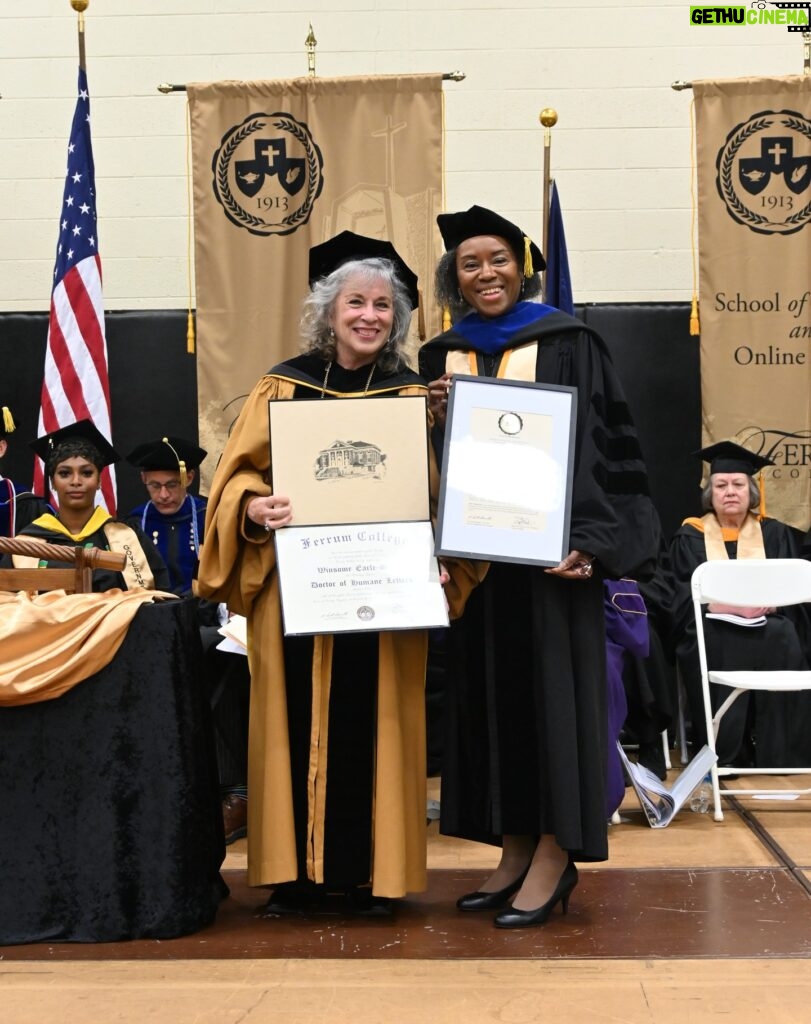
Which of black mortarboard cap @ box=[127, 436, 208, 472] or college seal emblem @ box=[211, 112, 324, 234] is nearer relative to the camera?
black mortarboard cap @ box=[127, 436, 208, 472]

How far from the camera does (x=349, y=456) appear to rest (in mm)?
3217

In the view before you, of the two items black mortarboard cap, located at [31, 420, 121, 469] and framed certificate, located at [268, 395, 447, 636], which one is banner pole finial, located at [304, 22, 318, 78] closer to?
black mortarboard cap, located at [31, 420, 121, 469]

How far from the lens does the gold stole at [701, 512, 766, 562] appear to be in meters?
6.01

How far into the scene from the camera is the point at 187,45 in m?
7.18

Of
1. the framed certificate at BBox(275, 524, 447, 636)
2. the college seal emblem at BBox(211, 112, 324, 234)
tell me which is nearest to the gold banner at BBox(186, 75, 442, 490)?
the college seal emblem at BBox(211, 112, 324, 234)

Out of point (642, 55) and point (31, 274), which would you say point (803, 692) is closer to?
point (642, 55)

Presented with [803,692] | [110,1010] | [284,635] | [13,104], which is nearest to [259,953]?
[110,1010]

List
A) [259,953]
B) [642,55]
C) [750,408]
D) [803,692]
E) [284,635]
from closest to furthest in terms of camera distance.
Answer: [259,953]
[284,635]
[803,692]
[750,408]
[642,55]

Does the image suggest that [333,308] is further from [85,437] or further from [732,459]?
[732,459]

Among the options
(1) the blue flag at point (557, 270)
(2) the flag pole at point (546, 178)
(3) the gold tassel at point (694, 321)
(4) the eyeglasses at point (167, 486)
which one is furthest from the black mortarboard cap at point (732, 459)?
(4) the eyeglasses at point (167, 486)

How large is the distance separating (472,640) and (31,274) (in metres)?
4.85

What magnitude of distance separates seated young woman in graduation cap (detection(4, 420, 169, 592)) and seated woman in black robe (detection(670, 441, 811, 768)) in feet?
8.06

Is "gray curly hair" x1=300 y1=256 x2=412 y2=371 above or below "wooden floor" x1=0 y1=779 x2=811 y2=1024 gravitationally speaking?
above

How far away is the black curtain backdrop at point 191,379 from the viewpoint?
694 cm
